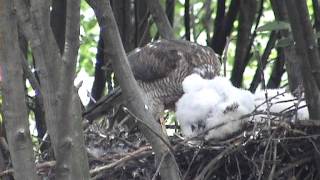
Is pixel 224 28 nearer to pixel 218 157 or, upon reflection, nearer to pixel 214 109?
pixel 214 109

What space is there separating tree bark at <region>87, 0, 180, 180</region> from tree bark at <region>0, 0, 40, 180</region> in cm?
34

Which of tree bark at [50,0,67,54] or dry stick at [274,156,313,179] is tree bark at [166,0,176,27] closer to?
tree bark at [50,0,67,54]

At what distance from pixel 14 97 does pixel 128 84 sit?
431mm

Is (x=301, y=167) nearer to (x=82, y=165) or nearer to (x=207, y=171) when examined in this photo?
(x=207, y=171)

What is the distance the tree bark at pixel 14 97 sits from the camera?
6.91ft

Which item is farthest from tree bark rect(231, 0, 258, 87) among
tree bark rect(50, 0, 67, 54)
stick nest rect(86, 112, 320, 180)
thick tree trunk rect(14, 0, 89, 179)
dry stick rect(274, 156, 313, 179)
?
thick tree trunk rect(14, 0, 89, 179)

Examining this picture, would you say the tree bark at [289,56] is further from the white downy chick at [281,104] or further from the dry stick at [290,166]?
the dry stick at [290,166]

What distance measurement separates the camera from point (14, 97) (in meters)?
2.14

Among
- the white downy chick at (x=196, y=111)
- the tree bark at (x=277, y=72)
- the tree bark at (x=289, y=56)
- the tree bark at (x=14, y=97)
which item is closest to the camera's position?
the tree bark at (x=14, y=97)

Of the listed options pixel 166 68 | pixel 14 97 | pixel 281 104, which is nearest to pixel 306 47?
pixel 281 104

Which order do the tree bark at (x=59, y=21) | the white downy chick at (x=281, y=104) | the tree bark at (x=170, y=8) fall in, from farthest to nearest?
the tree bark at (x=170, y=8) < the tree bark at (x=59, y=21) < the white downy chick at (x=281, y=104)

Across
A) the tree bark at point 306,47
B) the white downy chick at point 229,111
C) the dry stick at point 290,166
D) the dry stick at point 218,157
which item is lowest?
the dry stick at point 290,166

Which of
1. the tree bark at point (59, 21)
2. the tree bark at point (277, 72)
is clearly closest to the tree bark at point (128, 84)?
the tree bark at point (59, 21)

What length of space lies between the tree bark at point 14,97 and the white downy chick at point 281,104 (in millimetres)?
1063
